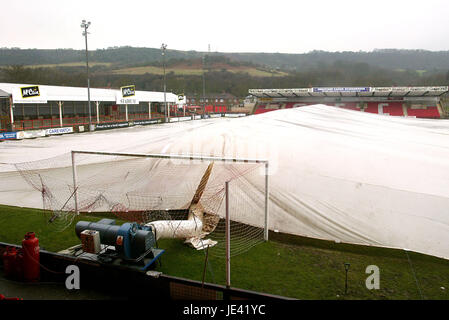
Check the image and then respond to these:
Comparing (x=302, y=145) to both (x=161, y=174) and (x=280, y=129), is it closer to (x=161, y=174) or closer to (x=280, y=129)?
(x=280, y=129)

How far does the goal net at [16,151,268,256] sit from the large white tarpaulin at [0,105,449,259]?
422 millimetres

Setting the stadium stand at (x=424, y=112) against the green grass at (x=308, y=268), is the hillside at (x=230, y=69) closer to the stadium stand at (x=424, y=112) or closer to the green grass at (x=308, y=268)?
the stadium stand at (x=424, y=112)

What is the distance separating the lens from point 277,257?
658 cm

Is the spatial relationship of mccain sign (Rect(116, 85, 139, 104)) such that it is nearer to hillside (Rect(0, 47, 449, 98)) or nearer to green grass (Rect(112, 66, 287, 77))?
hillside (Rect(0, 47, 449, 98))

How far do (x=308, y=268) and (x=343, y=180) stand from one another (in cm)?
233

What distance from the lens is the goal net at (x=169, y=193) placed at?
7.37 m

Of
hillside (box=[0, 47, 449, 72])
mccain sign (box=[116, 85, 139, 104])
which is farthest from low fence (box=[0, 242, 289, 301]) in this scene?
hillside (box=[0, 47, 449, 72])

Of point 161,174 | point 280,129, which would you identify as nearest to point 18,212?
point 161,174

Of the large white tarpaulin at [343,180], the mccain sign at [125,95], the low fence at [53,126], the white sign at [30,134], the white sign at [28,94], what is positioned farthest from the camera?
the mccain sign at [125,95]

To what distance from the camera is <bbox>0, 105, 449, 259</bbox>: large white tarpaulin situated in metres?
6.64

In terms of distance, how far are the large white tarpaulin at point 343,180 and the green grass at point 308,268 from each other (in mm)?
278

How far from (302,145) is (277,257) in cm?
329

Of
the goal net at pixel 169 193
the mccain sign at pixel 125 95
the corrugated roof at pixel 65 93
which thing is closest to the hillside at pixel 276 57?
the mccain sign at pixel 125 95
